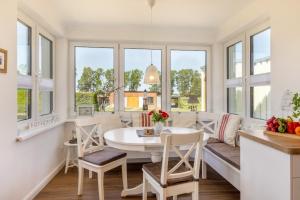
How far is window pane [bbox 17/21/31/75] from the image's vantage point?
8.73 feet

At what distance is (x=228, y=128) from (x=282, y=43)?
1.32m

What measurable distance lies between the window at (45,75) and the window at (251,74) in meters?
2.97

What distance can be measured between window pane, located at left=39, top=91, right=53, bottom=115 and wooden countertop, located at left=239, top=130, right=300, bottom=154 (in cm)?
279

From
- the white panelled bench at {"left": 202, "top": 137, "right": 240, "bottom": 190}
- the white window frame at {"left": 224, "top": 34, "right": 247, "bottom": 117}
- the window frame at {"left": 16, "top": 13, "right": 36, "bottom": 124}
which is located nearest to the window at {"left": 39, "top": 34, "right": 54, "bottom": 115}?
the window frame at {"left": 16, "top": 13, "right": 36, "bottom": 124}

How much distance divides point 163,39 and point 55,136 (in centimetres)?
238

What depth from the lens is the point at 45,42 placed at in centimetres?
351

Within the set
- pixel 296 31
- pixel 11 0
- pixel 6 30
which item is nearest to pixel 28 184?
pixel 6 30

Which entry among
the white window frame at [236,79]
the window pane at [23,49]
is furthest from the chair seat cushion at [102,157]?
the white window frame at [236,79]

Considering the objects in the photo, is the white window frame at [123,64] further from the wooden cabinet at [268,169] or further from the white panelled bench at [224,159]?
the wooden cabinet at [268,169]

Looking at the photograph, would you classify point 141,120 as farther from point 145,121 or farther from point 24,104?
point 24,104

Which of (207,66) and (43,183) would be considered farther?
(207,66)

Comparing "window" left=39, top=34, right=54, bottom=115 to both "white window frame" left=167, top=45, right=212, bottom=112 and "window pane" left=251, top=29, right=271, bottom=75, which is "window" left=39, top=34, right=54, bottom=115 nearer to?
"white window frame" left=167, top=45, right=212, bottom=112

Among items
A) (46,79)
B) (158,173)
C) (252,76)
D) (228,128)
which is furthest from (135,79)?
(158,173)

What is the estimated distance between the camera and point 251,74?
336cm
